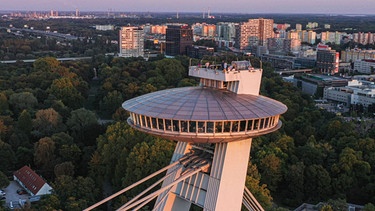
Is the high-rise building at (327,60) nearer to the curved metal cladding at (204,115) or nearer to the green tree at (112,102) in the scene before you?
the green tree at (112,102)

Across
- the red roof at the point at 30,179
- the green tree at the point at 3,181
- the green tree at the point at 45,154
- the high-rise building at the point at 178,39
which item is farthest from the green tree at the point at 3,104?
the high-rise building at the point at 178,39

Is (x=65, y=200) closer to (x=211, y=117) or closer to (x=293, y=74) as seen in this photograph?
(x=211, y=117)

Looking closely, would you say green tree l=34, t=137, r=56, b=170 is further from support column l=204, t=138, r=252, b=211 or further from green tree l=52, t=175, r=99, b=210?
support column l=204, t=138, r=252, b=211

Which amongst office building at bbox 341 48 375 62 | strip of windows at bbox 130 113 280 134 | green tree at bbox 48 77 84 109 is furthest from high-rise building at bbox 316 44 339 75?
strip of windows at bbox 130 113 280 134

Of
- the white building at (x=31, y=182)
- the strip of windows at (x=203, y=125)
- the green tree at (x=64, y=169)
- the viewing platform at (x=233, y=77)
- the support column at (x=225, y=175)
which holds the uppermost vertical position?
the viewing platform at (x=233, y=77)

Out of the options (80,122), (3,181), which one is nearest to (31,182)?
(3,181)

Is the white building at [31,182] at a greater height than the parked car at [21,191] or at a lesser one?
greater
